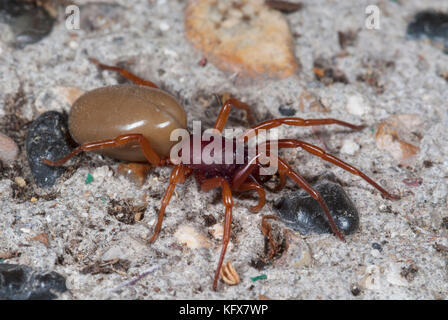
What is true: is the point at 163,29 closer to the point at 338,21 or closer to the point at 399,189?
the point at 338,21

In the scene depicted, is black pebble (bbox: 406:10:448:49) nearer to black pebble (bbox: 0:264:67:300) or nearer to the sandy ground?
the sandy ground

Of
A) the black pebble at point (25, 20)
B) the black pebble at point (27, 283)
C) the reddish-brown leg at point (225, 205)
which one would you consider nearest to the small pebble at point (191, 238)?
the reddish-brown leg at point (225, 205)

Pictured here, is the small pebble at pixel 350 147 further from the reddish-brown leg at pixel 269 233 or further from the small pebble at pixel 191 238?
the small pebble at pixel 191 238

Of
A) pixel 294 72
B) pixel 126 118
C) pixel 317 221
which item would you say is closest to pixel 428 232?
pixel 317 221

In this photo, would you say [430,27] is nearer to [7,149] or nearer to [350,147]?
[350,147]

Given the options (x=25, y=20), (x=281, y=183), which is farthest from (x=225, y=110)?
(x=25, y=20)

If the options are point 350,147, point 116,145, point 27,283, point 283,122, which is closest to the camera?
point 27,283

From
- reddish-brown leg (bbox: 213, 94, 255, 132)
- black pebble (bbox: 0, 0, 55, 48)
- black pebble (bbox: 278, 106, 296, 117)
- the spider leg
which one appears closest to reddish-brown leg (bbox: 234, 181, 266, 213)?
the spider leg
